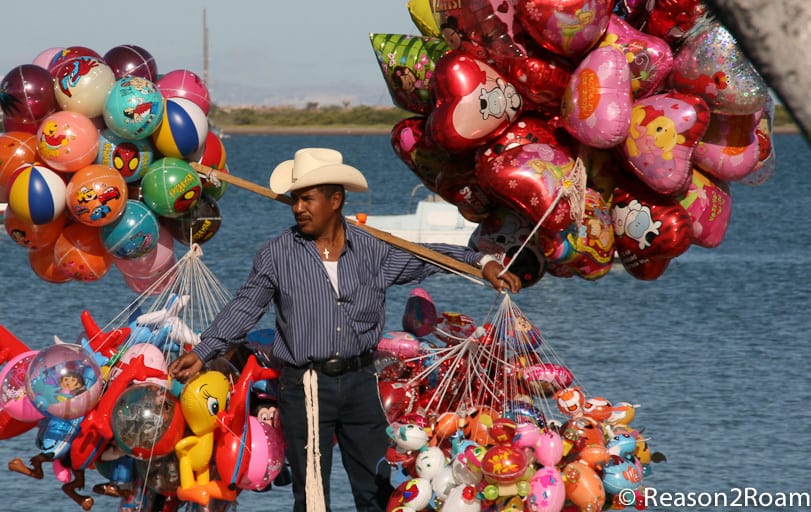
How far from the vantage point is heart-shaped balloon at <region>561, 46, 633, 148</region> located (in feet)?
16.7

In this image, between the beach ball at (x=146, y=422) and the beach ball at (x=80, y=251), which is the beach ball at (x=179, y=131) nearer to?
the beach ball at (x=80, y=251)

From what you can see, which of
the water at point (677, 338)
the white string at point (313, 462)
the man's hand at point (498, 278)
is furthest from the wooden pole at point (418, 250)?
the water at point (677, 338)

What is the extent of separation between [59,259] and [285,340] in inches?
49.9

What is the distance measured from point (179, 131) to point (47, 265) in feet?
2.76

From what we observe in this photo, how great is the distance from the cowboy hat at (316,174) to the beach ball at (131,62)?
1.05m

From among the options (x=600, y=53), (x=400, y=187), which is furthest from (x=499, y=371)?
(x=400, y=187)

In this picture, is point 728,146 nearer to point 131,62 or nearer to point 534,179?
point 534,179

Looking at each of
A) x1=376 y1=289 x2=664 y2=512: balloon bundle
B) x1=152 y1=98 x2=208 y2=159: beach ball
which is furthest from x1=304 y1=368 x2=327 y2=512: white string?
x1=152 y1=98 x2=208 y2=159: beach ball

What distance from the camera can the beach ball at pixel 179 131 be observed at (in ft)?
18.9

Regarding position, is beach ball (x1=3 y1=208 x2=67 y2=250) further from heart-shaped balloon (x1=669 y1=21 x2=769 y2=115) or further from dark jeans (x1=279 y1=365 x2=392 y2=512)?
heart-shaped balloon (x1=669 y1=21 x2=769 y2=115)

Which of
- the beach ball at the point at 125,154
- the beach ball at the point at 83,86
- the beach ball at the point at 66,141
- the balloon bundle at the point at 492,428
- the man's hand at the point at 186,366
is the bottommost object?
the balloon bundle at the point at 492,428

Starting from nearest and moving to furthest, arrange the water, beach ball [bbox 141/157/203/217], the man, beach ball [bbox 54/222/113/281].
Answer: the man → beach ball [bbox 141/157/203/217] → beach ball [bbox 54/222/113/281] → the water

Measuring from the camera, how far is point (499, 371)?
224 inches

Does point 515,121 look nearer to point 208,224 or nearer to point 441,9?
point 441,9
